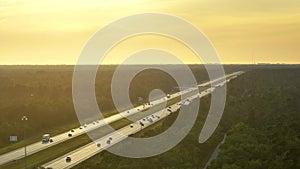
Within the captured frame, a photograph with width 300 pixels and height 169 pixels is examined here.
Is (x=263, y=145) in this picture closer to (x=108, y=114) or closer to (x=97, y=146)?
(x=97, y=146)

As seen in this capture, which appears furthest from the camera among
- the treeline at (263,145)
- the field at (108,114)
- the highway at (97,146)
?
the highway at (97,146)

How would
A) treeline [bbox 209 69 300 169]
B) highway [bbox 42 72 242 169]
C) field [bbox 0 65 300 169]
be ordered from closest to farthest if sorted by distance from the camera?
treeline [bbox 209 69 300 169], field [bbox 0 65 300 169], highway [bbox 42 72 242 169]

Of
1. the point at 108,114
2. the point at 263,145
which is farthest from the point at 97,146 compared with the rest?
the point at 108,114

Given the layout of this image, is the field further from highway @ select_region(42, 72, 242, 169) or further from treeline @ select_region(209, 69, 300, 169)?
highway @ select_region(42, 72, 242, 169)

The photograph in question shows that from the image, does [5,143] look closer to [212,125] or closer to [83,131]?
[83,131]

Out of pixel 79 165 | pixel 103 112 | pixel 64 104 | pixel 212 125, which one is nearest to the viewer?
pixel 79 165

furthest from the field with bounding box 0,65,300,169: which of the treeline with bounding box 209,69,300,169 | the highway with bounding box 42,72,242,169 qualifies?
the highway with bounding box 42,72,242,169

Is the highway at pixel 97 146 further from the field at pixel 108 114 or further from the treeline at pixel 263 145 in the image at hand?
→ the treeline at pixel 263 145

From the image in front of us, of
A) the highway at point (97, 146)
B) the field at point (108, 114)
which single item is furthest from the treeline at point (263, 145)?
the highway at point (97, 146)

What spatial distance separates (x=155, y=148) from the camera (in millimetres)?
70562

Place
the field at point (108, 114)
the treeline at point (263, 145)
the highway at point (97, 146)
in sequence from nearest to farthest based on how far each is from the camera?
the treeline at point (263, 145)
the field at point (108, 114)
the highway at point (97, 146)

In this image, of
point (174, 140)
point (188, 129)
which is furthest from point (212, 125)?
point (174, 140)

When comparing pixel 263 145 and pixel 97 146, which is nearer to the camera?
pixel 263 145

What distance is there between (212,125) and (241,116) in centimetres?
1431
